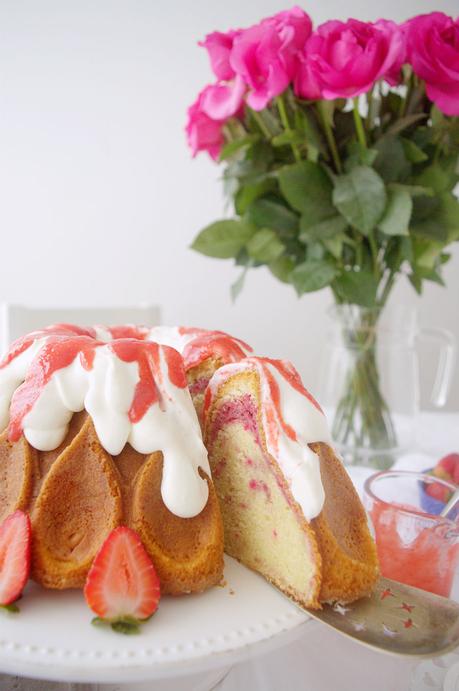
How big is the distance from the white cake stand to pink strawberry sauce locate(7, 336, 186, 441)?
22 centimetres

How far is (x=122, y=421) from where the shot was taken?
765 millimetres

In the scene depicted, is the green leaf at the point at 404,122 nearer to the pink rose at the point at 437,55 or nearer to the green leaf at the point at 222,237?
the pink rose at the point at 437,55

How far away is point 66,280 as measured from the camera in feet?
8.72

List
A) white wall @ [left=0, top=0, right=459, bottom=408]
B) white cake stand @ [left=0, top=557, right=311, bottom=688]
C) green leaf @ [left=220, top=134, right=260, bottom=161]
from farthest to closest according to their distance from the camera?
white wall @ [left=0, top=0, right=459, bottom=408] → green leaf @ [left=220, top=134, right=260, bottom=161] → white cake stand @ [left=0, top=557, right=311, bottom=688]

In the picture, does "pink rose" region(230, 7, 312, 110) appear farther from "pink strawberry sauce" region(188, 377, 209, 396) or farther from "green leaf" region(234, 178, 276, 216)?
"pink strawberry sauce" region(188, 377, 209, 396)

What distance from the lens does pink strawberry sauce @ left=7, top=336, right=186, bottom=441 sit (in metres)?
0.77

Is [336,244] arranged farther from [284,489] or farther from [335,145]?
[284,489]

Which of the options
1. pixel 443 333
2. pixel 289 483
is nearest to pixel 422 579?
pixel 289 483

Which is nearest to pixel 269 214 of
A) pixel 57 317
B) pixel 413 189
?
pixel 413 189

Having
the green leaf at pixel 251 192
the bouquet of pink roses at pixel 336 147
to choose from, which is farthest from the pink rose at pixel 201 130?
the green leaf at pixel 251 192

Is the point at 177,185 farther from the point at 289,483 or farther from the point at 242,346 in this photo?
the point at 289,483

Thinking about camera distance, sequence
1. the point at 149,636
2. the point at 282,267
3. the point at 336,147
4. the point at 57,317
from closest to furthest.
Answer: the point at 149,636 < the point at 336,147 < the point at 282,267 < the point at 57,317

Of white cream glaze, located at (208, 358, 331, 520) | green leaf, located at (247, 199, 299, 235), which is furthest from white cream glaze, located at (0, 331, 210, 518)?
green leaf, located at (247, 199, 299, 235)

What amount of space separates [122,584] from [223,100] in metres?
0.89
